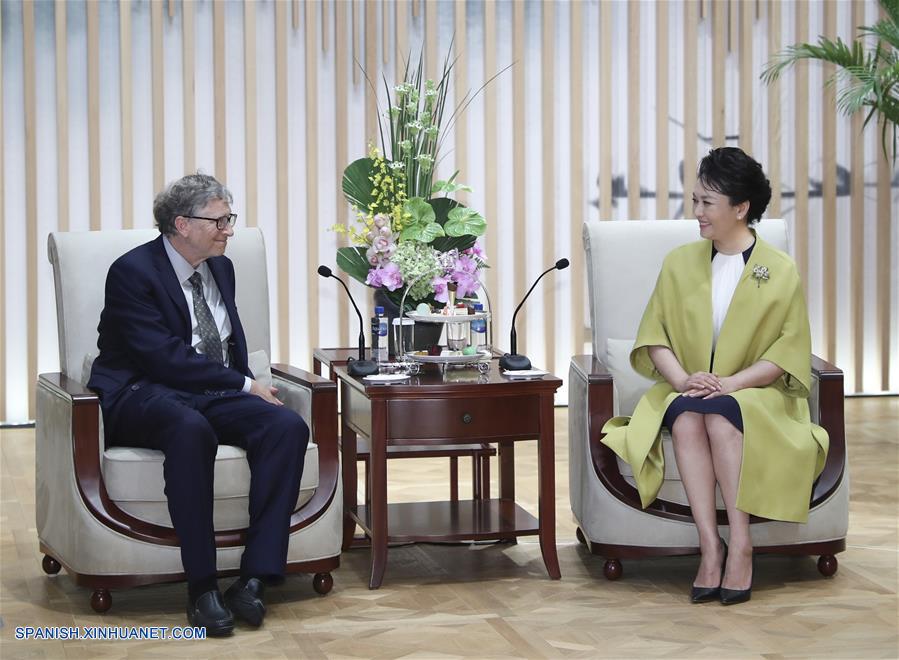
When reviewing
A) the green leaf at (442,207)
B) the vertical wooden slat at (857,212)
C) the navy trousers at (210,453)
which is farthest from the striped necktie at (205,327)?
the vertical wooden slat at (857,212)

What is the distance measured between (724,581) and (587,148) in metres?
3.73

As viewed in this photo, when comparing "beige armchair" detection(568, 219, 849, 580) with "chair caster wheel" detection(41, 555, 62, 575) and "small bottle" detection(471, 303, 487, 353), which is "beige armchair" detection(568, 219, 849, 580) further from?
"chair caster wheel" detection(41, 555, 62, 575)

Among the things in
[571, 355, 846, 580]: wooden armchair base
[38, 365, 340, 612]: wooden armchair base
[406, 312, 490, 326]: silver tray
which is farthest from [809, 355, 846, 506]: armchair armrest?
[38, 365, 340, 612]: wooden armchair base

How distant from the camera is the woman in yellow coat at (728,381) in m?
3.42

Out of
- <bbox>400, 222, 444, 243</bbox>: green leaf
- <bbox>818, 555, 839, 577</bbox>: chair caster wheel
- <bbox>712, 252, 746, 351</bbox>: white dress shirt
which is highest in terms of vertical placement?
<bbox>400, 222, 444, 243</bbox>: green leaf

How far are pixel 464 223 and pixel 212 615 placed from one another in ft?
4.72

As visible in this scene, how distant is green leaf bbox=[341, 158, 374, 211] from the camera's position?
4105 mm

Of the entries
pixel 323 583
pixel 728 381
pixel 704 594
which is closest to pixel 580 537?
pixel 704 594

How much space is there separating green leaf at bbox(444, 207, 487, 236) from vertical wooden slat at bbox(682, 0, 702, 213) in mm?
3014

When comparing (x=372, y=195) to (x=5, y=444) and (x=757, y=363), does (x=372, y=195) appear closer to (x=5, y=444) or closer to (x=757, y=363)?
(x=757, y=363)

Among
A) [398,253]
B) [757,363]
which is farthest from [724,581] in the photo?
[398,253]

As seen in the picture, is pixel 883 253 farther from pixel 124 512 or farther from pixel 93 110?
pixel 124 512

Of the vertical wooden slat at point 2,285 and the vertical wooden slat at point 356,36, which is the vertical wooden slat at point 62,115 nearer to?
the vertical wooden slat at point 2,285

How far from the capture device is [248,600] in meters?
3.19
